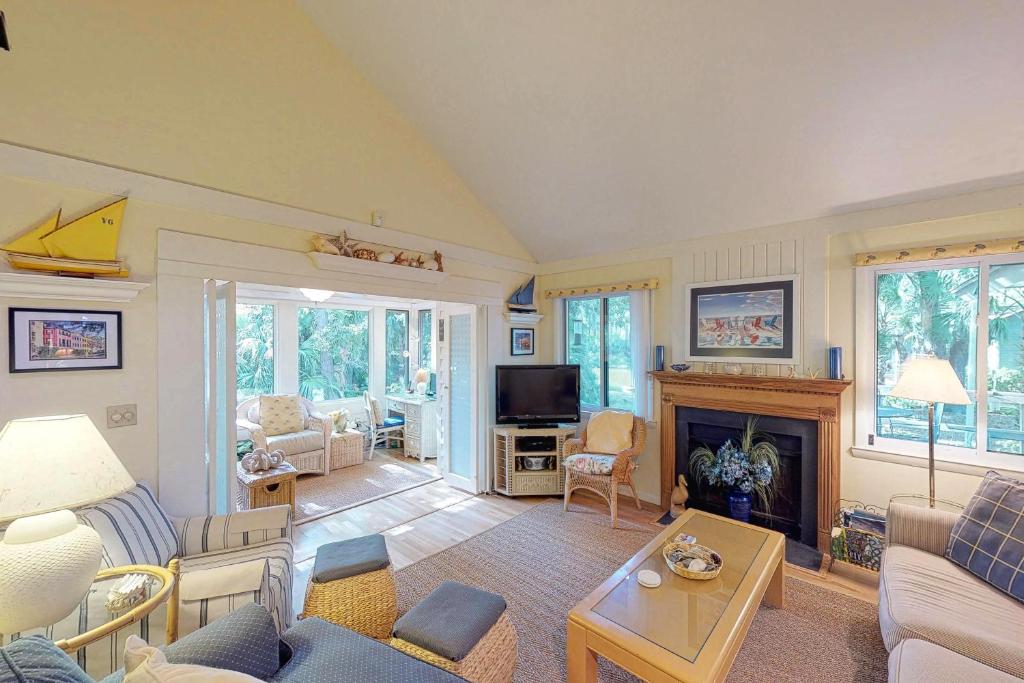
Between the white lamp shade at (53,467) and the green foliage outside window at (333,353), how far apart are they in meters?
4.61

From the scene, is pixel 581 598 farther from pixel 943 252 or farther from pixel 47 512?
pixel 943 252

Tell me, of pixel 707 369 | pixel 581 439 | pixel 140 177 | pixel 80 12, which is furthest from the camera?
pixel 581 439

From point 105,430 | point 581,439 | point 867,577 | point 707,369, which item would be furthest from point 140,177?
point 867,577

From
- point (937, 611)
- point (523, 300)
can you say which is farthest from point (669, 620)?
point (523, 300)

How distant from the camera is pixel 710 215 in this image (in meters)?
3.45

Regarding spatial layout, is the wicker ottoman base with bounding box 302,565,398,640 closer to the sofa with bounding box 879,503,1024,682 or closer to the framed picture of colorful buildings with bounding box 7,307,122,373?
the framed picture of colorful buildings with bounding box 7,307,122,373

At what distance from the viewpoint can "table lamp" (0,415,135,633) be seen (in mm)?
1175

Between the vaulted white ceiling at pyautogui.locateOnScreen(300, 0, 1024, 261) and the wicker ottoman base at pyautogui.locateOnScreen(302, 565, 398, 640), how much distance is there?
3.16 metres

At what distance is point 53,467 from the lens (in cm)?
130

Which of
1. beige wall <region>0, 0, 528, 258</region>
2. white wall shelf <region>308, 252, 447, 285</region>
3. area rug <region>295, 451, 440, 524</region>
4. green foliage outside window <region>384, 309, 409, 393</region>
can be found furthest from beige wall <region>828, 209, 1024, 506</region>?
green foliage outside window <region>384, 309, 409, 393</region>

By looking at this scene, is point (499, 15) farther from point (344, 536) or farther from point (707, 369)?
point (344, 536)

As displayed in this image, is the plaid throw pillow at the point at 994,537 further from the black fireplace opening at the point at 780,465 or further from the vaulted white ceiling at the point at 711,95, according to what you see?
the vaulted white ceiling at the point at 711,95

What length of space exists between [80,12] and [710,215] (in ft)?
13.8

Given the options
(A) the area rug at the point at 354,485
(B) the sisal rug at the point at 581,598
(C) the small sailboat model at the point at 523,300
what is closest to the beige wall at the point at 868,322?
(B) the sisal rug at the point at 581,598
